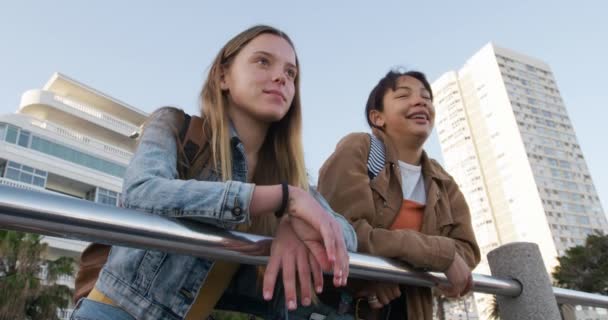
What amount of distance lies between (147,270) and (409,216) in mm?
1085

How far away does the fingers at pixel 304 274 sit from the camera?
100 centimetres

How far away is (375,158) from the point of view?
6.38 ft

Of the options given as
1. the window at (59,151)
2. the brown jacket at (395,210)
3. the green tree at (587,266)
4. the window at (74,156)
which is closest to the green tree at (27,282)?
the window at (59,151)

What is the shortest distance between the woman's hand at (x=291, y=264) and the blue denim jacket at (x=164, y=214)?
106 mm

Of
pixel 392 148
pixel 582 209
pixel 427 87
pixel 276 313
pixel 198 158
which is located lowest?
pixel 276 313

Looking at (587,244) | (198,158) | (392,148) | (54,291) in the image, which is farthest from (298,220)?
(587,244)

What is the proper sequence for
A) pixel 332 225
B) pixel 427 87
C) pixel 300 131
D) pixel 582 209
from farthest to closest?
1. pixel 582 209
2. pixel 427 87
3. pixel 300 131
4. pixel 332 225

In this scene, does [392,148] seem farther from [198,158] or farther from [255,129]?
[198,158]

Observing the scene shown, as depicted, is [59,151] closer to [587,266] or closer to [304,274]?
[587,266]

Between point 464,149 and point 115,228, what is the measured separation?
2934 inches

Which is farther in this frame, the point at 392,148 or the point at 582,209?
the point at 582,209

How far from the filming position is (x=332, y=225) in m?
1.04

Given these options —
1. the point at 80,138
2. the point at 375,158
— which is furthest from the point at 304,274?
the point at 80,138

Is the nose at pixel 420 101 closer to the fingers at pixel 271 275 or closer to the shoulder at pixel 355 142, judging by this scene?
the shoulder at pixel 355 142
